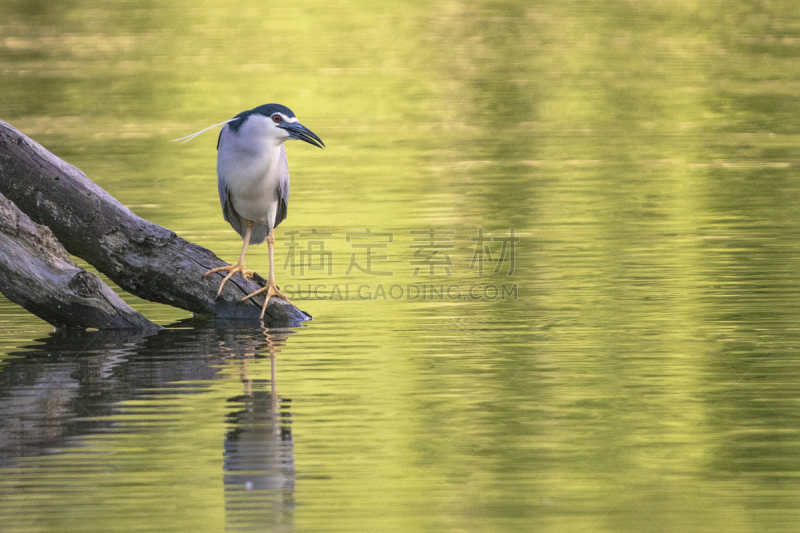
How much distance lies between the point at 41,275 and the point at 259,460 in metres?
4.16

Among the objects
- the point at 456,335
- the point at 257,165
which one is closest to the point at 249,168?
the point at 257,165

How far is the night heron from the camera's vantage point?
422 inches

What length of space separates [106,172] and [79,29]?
74.1 feet

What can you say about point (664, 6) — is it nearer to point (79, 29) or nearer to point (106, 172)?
point (79, 29)

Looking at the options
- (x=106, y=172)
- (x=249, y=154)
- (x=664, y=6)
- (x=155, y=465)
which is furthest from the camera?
(x=664, y=6)

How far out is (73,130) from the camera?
23.9 metres

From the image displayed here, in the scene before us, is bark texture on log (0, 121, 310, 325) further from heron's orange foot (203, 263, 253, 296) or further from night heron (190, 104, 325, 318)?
night heron (190, 104, 325, 318)

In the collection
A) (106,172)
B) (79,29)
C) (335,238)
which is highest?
(79,29)

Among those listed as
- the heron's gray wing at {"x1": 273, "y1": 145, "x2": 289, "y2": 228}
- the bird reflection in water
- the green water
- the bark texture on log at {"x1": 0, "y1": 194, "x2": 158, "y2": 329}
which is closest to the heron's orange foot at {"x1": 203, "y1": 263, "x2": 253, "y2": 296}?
the green water

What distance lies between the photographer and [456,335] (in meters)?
10.6

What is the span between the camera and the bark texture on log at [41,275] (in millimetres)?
10453

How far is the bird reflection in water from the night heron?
216 centimetres

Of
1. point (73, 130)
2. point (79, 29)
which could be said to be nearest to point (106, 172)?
point (73, 130)

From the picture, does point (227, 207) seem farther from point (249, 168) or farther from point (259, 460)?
point (259, 460)
